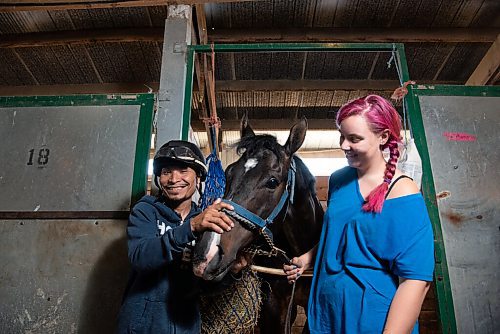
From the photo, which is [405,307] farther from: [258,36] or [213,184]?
[258,36]

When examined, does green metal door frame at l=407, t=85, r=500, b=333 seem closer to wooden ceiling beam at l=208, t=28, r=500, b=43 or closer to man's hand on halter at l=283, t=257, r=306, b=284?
man's hand on halter at l=283, t=257, r=306, b=284

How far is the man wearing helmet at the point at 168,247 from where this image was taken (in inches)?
51.0

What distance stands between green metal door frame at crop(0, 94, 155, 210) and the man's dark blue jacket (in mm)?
566

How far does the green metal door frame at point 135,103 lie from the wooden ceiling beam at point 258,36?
130 cm

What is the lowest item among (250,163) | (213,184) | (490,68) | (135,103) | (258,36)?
(250,163)

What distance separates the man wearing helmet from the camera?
129 centimetres

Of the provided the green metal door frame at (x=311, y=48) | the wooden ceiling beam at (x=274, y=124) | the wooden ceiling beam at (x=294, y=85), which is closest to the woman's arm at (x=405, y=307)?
the green metal door frame at (x=311, y=48)

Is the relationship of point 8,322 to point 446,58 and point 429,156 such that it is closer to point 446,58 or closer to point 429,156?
point 429,156

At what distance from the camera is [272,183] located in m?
1.66

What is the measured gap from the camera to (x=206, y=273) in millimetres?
1303

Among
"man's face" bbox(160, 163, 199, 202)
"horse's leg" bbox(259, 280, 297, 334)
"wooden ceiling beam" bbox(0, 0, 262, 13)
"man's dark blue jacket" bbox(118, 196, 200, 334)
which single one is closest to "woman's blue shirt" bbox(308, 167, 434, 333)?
"man's dark blue jacket" bbox(118, 196, 200, 334)

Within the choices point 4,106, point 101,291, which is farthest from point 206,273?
point 4,106

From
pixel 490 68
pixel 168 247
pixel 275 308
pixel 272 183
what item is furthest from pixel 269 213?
pixel 490 68

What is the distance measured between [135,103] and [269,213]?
125 centimetres
